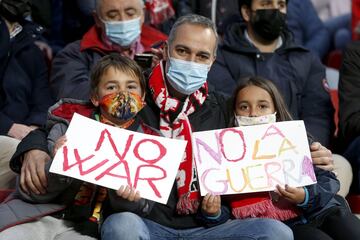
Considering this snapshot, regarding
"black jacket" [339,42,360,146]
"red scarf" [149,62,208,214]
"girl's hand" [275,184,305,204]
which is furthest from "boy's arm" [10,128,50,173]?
"black jacket" [339,42,360,146]

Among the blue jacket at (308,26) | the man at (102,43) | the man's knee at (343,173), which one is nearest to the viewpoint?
the man's knee at (343,173)

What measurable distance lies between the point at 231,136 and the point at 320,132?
110cm

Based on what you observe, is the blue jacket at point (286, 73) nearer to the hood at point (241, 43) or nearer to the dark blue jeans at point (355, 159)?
the hood at point (241, 43)

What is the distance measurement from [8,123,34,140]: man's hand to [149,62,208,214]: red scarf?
3.49ft

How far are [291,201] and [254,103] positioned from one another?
0.52 meters

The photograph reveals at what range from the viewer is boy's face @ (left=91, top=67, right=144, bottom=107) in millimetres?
3961

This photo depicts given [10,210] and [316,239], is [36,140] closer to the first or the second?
[10,210]

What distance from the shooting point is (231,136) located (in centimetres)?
396

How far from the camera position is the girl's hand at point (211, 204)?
3.82 meters

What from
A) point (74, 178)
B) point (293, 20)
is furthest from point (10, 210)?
point (293, 20)

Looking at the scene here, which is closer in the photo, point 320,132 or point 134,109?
point 134,109

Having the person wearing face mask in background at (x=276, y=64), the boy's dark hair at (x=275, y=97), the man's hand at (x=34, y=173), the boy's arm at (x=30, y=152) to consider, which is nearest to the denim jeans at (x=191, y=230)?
the man's hand at (x=34, y=173)

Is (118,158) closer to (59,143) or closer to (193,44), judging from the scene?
(59,143)

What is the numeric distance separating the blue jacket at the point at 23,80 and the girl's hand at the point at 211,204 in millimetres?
1547
